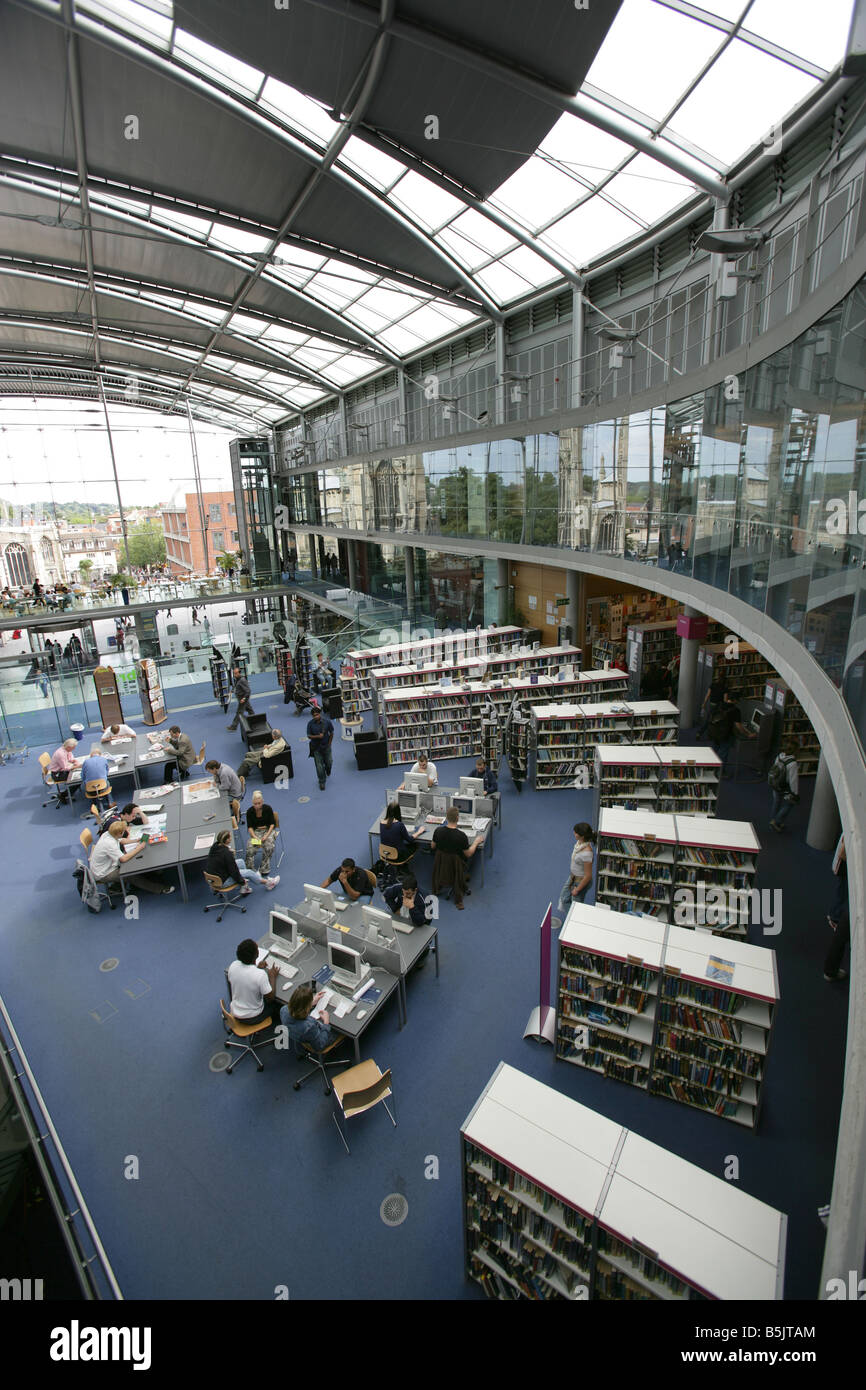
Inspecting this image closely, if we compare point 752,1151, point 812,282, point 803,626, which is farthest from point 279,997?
point 812,282

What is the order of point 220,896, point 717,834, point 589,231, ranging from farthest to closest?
point 589,231, point 220,896, point 717,834

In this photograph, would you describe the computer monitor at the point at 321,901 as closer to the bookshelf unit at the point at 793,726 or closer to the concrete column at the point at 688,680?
the bookshelf unit at the point at 793,726

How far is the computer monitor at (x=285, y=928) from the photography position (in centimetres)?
623

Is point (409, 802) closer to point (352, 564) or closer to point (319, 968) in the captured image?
point (319, 968)

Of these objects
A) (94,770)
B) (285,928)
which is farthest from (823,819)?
(94,770)

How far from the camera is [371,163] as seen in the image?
39.7 feet

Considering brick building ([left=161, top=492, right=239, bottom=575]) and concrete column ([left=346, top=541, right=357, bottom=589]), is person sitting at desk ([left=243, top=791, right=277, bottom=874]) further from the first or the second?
brick building ([left=161, top=492, right=239, bottom=575])

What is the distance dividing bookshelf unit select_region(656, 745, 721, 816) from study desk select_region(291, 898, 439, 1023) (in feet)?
12.4

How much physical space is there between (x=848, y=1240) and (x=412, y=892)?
4.68m

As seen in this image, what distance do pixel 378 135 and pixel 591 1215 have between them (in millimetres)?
14432

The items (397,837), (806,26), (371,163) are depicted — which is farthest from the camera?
(371,163)

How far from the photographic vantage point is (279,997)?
575 centimetres

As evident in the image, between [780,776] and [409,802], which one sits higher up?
[780,776]
